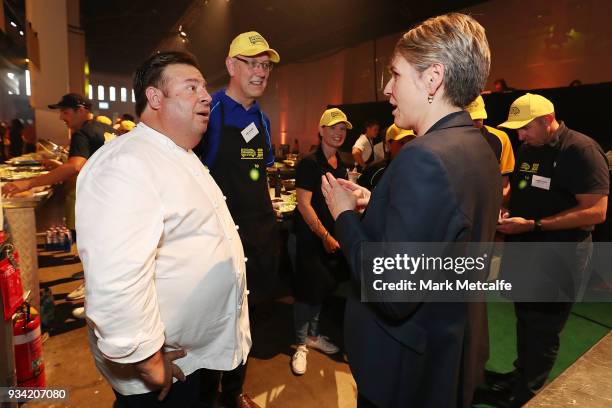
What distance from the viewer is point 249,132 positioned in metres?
2.31

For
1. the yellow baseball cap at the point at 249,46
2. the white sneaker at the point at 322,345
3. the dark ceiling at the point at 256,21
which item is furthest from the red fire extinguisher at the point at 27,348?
the dark ceiling at the point at 256,21

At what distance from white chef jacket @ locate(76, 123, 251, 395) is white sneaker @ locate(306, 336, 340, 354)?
1693 mm

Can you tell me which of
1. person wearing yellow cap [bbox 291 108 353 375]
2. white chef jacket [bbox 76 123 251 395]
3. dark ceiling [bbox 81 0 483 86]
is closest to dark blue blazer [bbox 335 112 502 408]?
white chef jacket [bbox 76 123 251 395]

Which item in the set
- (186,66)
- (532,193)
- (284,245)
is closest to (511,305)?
(532,193)

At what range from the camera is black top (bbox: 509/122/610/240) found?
2236mm

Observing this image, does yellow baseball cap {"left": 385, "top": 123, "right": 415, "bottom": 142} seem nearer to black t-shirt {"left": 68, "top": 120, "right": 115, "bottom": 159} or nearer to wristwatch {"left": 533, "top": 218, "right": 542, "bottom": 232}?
wristwatch {"left": 533, "top": 218, "right": 542, "bottom": 232}

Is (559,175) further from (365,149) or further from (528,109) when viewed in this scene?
(365,149)

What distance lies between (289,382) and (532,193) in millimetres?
2227

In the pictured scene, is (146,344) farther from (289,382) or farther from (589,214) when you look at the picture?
(589,214)

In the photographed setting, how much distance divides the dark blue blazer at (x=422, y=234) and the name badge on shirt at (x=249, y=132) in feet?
4.24

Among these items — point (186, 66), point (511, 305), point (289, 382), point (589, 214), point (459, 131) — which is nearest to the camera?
point (459, 131)

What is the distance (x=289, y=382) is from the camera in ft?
8.98

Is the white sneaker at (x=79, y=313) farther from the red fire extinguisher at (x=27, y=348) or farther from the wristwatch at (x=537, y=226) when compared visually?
the wristwatch at (x=537, y=226)

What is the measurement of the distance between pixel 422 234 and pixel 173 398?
111 centimetres
